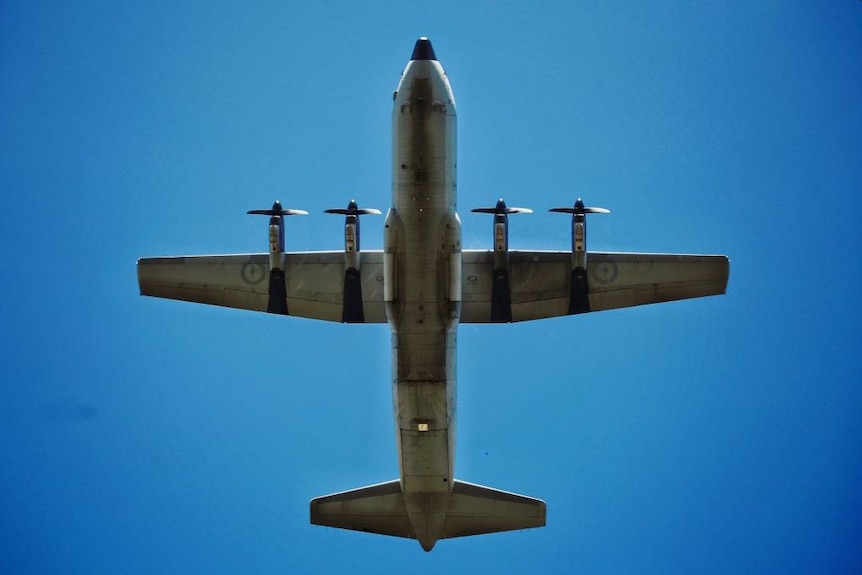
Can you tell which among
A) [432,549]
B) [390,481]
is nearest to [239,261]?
[390,481]

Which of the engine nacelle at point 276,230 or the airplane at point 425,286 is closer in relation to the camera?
the airplane at point 425,286

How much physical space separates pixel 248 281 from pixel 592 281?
39.0 feet

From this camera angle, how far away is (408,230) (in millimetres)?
35094

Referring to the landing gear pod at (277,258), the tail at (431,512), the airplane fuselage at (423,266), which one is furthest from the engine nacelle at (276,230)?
the tail at (431,512)

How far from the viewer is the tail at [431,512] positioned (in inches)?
1505

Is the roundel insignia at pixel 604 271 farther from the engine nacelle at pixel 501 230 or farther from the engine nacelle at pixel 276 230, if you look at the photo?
the engine nacelle at pixel 276 230

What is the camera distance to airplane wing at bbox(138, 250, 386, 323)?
3941 cm

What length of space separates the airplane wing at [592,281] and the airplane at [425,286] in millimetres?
34

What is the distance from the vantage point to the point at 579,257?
124 ft

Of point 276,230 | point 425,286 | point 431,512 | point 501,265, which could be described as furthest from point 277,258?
point 431,512

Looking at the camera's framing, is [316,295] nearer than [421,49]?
No

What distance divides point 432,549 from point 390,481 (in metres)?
2.70

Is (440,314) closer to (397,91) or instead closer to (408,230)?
(408,230)

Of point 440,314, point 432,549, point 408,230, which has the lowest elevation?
point 432,549
